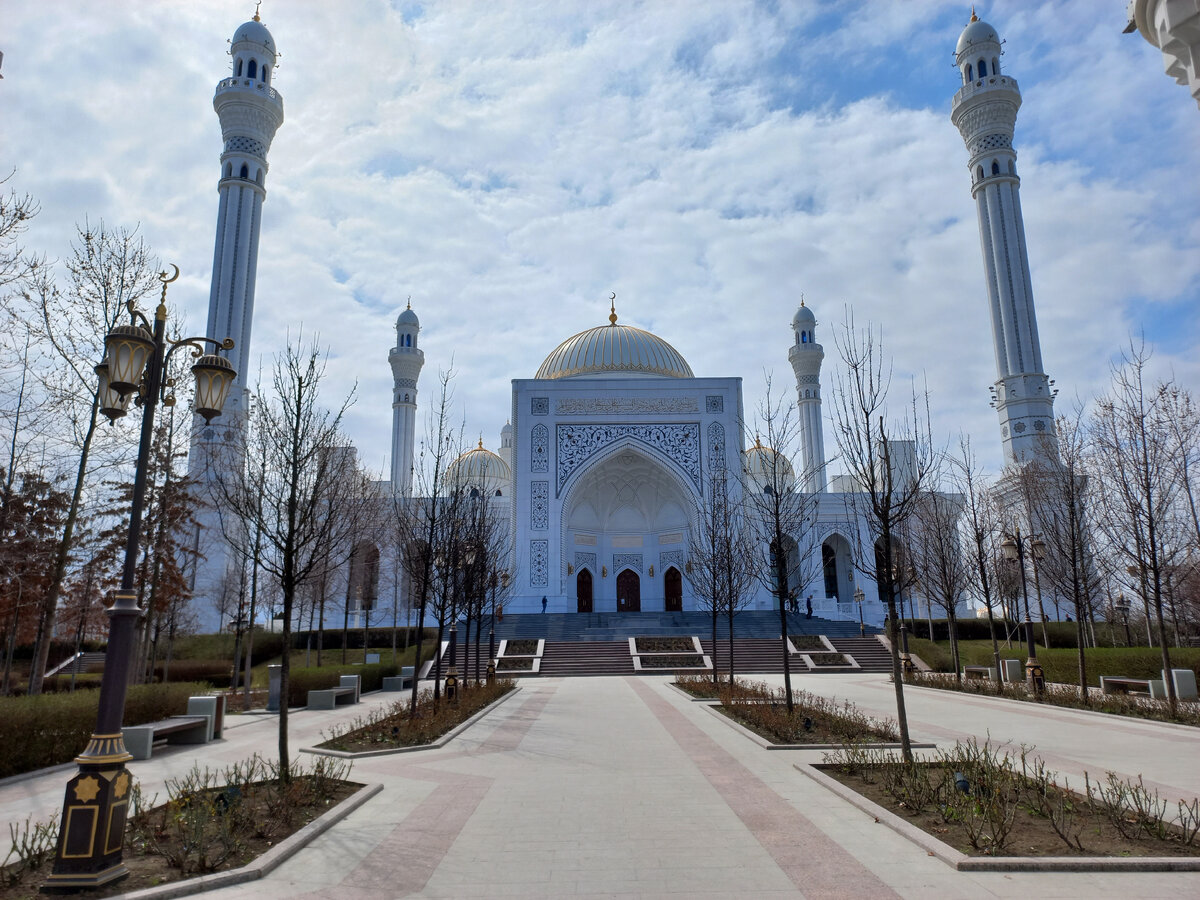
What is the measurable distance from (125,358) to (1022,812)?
7453mm

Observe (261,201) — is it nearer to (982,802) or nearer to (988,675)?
(988,675)

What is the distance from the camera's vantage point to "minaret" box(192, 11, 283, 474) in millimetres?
33719

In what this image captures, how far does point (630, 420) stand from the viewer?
3547 centimetres

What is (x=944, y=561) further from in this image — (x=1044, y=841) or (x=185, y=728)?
(x=185, y=728)

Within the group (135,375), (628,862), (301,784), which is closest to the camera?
(628,862)

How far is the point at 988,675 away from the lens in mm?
18875

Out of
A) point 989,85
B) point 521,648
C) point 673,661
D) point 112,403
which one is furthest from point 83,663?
point 989,85

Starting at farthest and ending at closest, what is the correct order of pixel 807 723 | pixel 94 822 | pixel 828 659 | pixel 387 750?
pixel 828 659 < pixel 807 723 < pixel 387 750 < pixel 94 822

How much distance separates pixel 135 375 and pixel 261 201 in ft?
113

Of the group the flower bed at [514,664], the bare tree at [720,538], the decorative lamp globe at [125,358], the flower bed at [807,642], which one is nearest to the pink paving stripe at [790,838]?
the decorative lamp globe at [125,358]

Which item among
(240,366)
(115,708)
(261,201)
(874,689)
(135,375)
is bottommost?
(874,689)

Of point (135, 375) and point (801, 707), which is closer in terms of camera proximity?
point (135, 375)

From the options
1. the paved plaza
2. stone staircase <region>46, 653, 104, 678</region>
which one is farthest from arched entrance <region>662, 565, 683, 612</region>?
the paved plaza

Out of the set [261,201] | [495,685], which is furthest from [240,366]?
[495,685]
